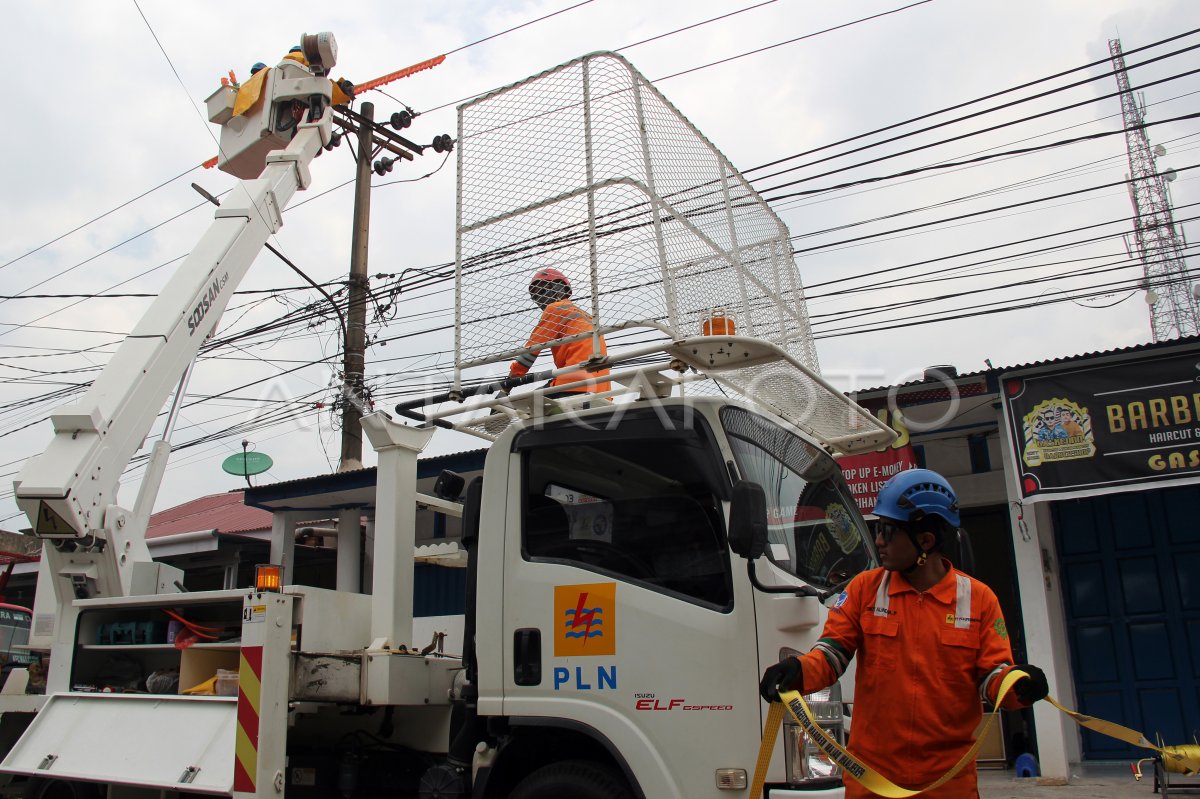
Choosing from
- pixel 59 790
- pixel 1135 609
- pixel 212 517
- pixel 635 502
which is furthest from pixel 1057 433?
pixel 212 517

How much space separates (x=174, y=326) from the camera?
239 inches

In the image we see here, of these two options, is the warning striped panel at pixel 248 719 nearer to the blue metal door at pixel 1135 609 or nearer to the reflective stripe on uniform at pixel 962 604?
the reflective stripe on uniform at pixel 962 604

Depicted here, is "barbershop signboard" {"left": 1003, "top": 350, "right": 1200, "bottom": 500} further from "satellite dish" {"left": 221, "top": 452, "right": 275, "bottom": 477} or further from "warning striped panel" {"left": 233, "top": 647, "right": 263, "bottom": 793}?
"satellite dish" {"left": 221, "top": 452, "right": 275, "bottom": 477}

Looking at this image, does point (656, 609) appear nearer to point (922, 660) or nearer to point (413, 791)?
point (922, 660)

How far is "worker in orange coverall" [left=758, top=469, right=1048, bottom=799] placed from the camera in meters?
2.94

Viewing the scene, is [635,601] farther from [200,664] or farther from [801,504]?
Answer: [200,664]

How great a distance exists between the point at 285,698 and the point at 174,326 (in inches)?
109

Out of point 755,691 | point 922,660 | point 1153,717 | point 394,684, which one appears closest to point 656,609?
point 755,691

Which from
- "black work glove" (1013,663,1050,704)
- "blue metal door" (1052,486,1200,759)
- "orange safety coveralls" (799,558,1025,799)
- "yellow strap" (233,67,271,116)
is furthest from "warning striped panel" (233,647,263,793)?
"blue metal door" (1052,486,1200,759)

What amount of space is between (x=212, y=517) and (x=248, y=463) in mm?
7333

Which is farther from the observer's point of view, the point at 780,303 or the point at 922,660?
the point at 780,303

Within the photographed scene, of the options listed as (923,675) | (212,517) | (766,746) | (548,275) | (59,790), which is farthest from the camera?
(212,517)

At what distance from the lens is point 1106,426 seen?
8.22 meters

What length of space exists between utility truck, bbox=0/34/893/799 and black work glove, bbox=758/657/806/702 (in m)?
0.50
